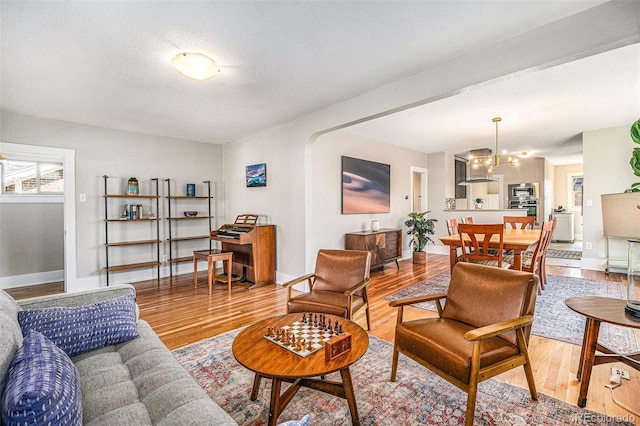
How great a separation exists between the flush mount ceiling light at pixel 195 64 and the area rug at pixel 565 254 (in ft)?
25.1

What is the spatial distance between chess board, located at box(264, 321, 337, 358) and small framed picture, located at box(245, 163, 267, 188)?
3.42 metres

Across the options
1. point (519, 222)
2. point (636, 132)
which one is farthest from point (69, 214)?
point (636, 132)

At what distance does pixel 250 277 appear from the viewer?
15.6ft

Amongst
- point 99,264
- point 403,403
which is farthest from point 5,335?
point 99,264

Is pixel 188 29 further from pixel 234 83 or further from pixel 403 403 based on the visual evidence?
pixel 403 403

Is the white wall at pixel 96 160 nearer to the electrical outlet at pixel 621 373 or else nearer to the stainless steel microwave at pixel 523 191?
the electrical outlet at pixel 621 373

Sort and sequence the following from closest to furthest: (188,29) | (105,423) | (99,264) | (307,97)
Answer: (105,423) < (188,29) < (307,97) < (99,264)

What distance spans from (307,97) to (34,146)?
12.6ft

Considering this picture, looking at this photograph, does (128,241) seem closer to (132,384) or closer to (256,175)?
(256,175)

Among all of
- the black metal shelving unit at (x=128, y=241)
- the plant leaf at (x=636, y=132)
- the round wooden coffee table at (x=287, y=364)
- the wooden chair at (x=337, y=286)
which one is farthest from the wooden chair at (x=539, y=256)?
the black metal shelving unit at (x=128, y=241)

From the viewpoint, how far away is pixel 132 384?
136 cm

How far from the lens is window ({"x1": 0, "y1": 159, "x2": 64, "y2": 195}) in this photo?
189 inches

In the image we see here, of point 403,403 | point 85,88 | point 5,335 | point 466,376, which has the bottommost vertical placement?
point 403,403

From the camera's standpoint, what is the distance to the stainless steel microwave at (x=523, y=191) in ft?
28.3
